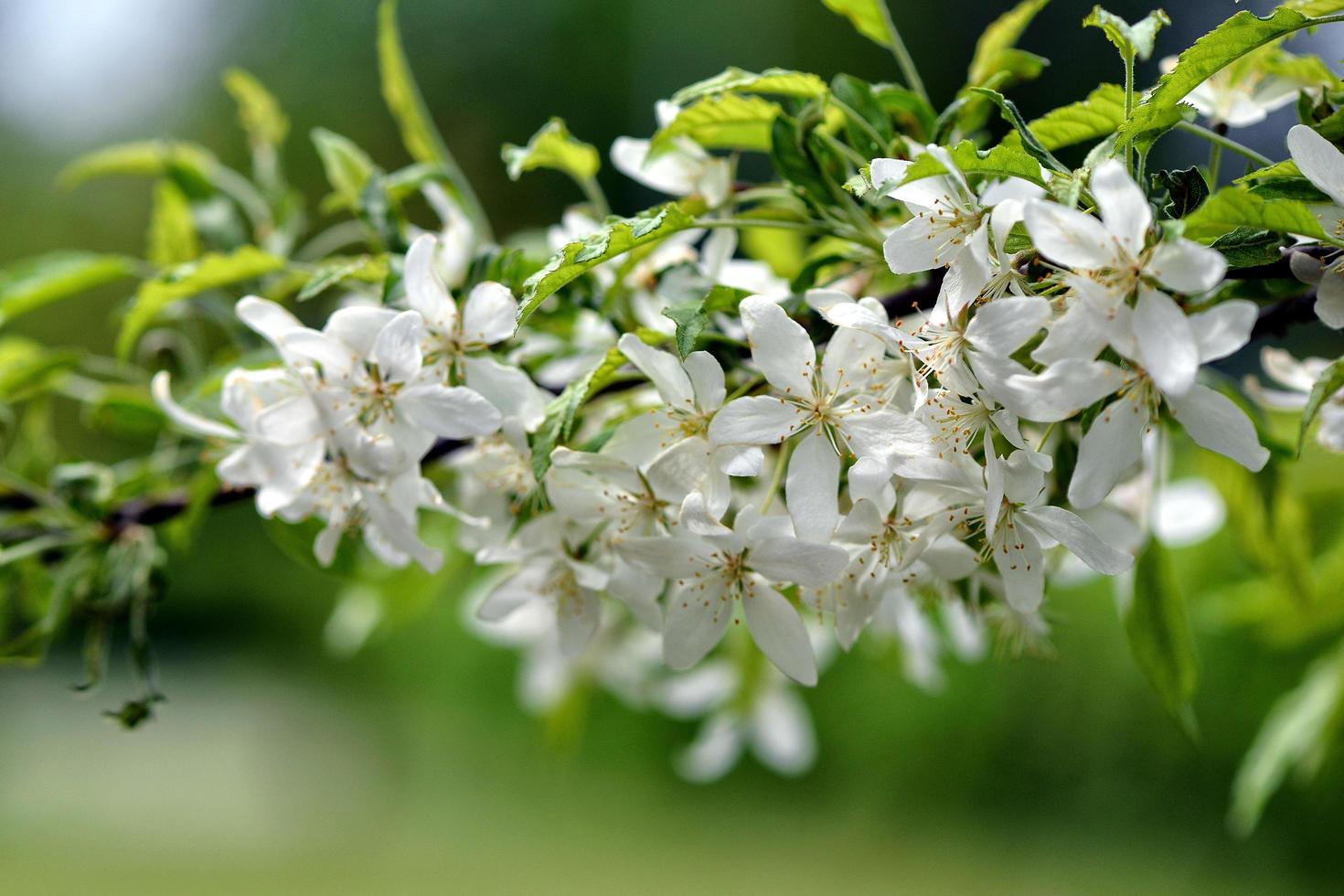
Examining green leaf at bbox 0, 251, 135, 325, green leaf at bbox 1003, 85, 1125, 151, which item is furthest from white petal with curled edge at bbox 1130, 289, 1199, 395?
green leaf at bbox 0, 251, 135, 325

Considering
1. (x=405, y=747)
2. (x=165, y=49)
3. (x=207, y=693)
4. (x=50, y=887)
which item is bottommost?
(x=207, y=693)

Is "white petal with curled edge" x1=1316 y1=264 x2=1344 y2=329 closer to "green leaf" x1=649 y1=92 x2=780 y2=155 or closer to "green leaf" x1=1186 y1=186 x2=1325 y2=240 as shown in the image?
"green leaf" x1=1186 y1=186 x2=1325 y2=240

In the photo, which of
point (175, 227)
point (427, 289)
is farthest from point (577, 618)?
point (175, 227)

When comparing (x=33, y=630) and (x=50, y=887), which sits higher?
(x=33, y=630)

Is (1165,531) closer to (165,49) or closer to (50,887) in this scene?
(50,887)

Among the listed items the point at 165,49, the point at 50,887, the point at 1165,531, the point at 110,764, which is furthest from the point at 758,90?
the point at 165,49

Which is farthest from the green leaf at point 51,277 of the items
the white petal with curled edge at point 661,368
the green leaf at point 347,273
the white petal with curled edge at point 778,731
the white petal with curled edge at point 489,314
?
the white petal with curled edge at point 778,731

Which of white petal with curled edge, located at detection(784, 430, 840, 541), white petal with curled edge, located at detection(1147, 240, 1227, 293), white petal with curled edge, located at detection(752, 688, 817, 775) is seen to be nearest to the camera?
white petal with curled edge, located at detection(1147, 240, 1227, 293)

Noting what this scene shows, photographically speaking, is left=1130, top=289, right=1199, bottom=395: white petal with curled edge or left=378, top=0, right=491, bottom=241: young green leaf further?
left=378, top=0, right=491, bottom=241: young green leaf
